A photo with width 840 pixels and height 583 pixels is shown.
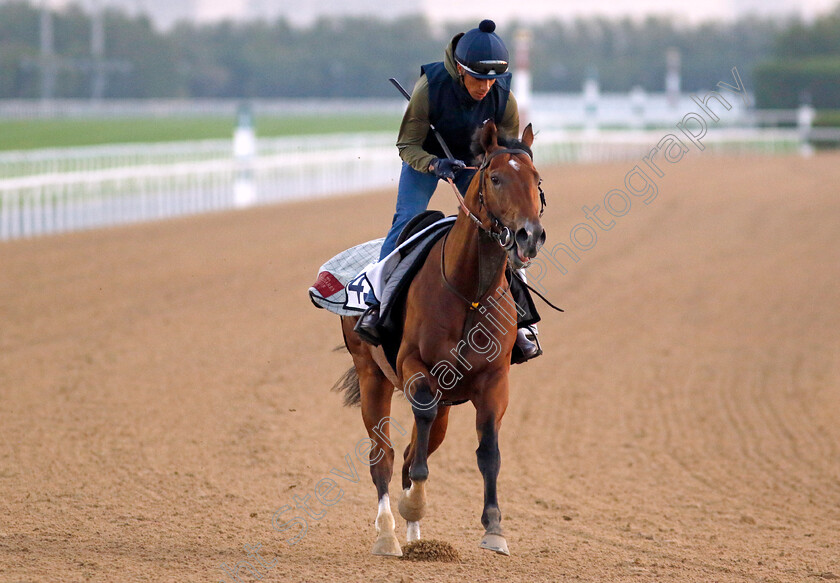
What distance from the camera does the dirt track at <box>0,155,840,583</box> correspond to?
16.3 ft

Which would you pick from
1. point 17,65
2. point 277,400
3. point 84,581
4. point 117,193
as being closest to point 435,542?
point 84,581

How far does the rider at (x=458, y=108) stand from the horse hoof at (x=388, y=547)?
875 mm

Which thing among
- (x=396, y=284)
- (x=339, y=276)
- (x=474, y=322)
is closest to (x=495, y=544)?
(x=474, y=322)

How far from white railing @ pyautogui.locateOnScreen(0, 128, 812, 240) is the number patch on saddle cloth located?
11.7 m

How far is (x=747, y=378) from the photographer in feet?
29.9

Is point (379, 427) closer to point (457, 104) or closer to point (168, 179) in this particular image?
point (457, 104)

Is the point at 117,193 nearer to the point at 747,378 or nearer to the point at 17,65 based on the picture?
the point at 747,378

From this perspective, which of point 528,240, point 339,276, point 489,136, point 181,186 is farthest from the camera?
point 181,186

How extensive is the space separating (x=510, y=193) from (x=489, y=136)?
0.34 m

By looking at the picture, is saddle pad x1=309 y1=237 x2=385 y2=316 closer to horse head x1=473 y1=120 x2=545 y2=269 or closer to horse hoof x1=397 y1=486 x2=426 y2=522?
horse hoof x1=397 y1=486 x2=426 y2=522

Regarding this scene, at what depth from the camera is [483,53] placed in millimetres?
4605

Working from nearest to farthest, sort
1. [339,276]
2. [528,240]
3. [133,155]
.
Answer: [528,240]
[339,276]
[133,155]

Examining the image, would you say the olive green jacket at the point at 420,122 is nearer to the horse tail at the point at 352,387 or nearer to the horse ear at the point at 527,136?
the horse ear at the point at 527,136

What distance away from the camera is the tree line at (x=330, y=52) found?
199 ft
